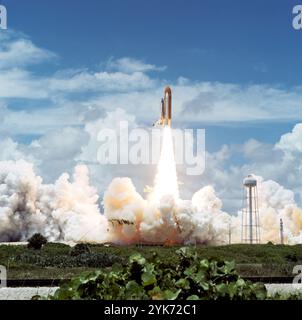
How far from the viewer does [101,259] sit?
33.9 meters

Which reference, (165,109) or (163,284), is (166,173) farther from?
(163,284)

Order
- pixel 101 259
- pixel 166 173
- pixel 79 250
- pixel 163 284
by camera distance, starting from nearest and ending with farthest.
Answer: pixel 163 284, pixel 101 259, pixel 79 250, pixel 166 173

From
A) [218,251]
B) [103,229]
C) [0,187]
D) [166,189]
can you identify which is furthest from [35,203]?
[218,251]

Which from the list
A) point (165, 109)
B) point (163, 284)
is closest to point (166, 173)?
point (165, 109)

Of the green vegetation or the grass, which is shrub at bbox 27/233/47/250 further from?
the green vegetation

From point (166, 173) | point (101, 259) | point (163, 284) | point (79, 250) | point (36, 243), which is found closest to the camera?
point (163, 284)

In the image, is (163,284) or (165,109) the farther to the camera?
(165,109)

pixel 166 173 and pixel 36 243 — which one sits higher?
pixel 166 173

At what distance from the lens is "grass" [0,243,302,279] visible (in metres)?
28.2

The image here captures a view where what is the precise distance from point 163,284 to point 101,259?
86.0 ft

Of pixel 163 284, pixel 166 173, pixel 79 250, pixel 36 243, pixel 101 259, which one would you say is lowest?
pixel 101 259

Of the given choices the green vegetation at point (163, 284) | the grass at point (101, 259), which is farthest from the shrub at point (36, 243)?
the green vegetation at point (163, 284)

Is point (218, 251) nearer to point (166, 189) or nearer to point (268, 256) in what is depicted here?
point (268, 256)

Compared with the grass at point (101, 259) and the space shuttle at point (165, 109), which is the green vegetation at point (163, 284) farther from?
the space shuttle at point (165, 109)
